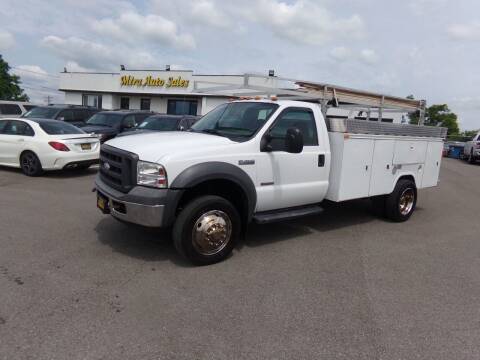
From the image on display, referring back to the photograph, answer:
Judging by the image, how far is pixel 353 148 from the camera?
577 centimetres

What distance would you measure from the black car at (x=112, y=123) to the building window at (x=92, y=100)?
84.2ft

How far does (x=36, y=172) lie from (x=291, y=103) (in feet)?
23.9

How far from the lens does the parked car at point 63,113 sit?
15453 mm

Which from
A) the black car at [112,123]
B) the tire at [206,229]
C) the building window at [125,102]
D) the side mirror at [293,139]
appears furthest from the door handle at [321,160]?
the building window at [125,102]

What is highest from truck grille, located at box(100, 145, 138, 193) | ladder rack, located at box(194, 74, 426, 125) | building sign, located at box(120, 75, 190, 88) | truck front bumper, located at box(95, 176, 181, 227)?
building sign, located at box(120, 75, 190, 88)

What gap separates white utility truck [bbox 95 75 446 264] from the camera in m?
4.25

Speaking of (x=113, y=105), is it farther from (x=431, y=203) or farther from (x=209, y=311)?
(x=209, y=311)

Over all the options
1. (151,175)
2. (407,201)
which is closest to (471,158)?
(407,201)

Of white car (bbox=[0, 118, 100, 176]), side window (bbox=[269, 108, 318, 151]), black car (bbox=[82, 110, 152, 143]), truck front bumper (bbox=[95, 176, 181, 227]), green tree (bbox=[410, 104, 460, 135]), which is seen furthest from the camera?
green tree (bbox=[410, 104, 460, 135])

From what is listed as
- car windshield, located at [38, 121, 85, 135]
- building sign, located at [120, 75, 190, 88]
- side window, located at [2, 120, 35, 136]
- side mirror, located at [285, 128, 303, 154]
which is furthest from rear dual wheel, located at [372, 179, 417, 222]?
building sign, located at [120, 75, 190, 88]

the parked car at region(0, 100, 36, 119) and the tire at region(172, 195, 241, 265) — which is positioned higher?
the parked car at region(0, 100, 36, 119)

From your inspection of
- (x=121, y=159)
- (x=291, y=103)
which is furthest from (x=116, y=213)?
(x=291, y=103)

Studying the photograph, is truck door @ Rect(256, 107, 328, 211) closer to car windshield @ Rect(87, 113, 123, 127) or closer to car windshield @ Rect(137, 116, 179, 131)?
car windshield @ Rect(137, 116, 179, 131)

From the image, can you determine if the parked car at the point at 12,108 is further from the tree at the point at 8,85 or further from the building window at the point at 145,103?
the tree at the point at 8,85
